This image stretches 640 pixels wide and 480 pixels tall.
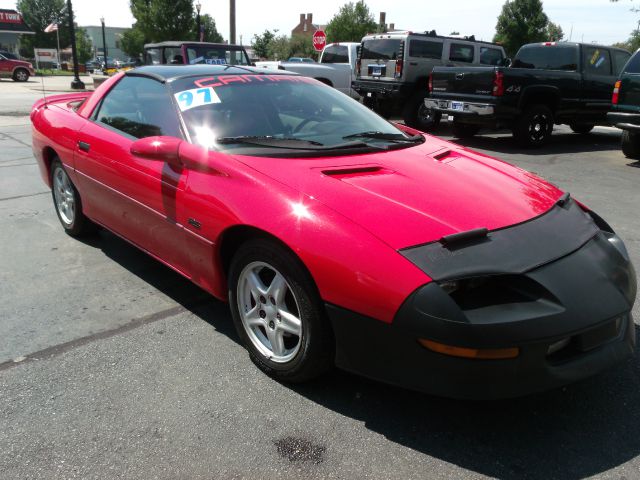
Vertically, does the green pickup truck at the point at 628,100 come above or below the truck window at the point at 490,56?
below

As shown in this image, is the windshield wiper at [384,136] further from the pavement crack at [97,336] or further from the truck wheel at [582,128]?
the truck wheel at [582,128]

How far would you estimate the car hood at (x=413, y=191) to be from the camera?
2289mm

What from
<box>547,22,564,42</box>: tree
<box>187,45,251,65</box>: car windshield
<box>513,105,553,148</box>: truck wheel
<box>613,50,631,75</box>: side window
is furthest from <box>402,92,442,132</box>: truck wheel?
<box>547,22,564,42</box>: tree

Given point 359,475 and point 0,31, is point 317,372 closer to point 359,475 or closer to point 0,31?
point 359,475

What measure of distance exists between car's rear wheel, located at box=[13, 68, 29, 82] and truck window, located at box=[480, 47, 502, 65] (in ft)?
89.2

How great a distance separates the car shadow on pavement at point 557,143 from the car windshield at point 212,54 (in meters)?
5.82

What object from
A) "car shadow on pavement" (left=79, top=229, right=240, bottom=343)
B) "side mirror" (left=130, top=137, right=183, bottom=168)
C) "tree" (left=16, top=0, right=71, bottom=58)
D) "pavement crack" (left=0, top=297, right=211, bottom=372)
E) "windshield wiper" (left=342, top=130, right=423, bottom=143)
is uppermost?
"tree" (left=16, top=0, right=71, bottom=58)

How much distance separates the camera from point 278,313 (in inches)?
101

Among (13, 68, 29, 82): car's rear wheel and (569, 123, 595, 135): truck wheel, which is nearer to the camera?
(569, 123, 595, 135): truck wheel

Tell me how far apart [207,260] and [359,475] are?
1329mm

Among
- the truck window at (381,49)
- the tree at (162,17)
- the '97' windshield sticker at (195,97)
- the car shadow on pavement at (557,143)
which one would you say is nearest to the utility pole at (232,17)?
the truck window at (381,49)

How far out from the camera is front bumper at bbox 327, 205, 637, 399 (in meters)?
2.01

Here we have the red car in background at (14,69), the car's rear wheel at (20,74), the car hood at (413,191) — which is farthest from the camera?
the car's rear wheel at (20,74)

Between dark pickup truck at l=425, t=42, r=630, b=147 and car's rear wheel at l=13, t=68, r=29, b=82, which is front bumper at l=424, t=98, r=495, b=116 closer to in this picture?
dark pickup truck at l=425, t=42, r=630, b=147
